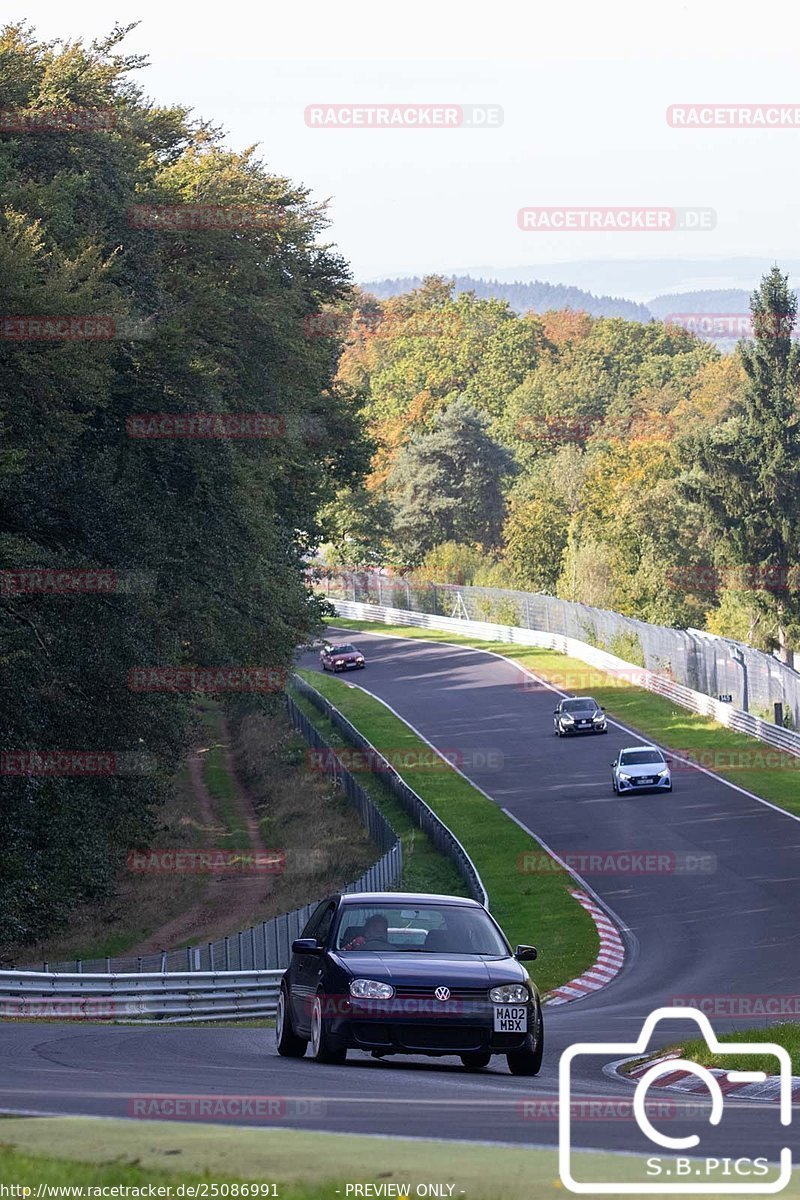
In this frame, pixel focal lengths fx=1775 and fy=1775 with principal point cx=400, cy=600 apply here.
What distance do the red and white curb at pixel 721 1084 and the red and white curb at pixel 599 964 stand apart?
40.5 ft

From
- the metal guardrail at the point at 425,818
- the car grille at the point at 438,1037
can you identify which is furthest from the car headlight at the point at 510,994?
the metal guardrail at the point at 425,818

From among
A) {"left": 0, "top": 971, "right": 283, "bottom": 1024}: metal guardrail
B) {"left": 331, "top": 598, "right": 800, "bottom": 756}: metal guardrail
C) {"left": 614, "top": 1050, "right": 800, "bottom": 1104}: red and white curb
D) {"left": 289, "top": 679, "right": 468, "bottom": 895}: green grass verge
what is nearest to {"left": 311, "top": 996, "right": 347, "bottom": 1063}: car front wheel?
{"left": 614, "top": 1050, "right": 800, "bottom": 1104}: red and white curb

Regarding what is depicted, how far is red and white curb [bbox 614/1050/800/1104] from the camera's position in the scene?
497 inches

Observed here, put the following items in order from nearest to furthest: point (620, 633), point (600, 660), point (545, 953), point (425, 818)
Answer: point (545, 953) < point (425, 818) < point (600, 660) < point (620, 633)

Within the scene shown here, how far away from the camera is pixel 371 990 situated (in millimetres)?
13156

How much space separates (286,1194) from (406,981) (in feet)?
21.1

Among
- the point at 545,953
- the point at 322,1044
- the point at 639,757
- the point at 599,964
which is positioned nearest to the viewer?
the point at 322,1044

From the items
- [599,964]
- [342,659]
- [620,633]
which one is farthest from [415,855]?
[342,659]

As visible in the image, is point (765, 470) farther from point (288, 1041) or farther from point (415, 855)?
point (288, 1041)

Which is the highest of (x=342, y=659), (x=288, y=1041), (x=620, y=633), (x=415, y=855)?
(x=288, y=1041)

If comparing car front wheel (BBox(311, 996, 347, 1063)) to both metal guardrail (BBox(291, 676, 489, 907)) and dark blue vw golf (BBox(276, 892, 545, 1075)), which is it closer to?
dark blue vw golf (BBox(276, 892, 545, 1075))

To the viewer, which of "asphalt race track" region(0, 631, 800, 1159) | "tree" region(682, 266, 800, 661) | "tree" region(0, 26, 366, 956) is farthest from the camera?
"tree" region(682, 266, 800, 661)

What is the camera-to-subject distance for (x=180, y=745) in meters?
36.7

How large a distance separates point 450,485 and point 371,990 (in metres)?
121
